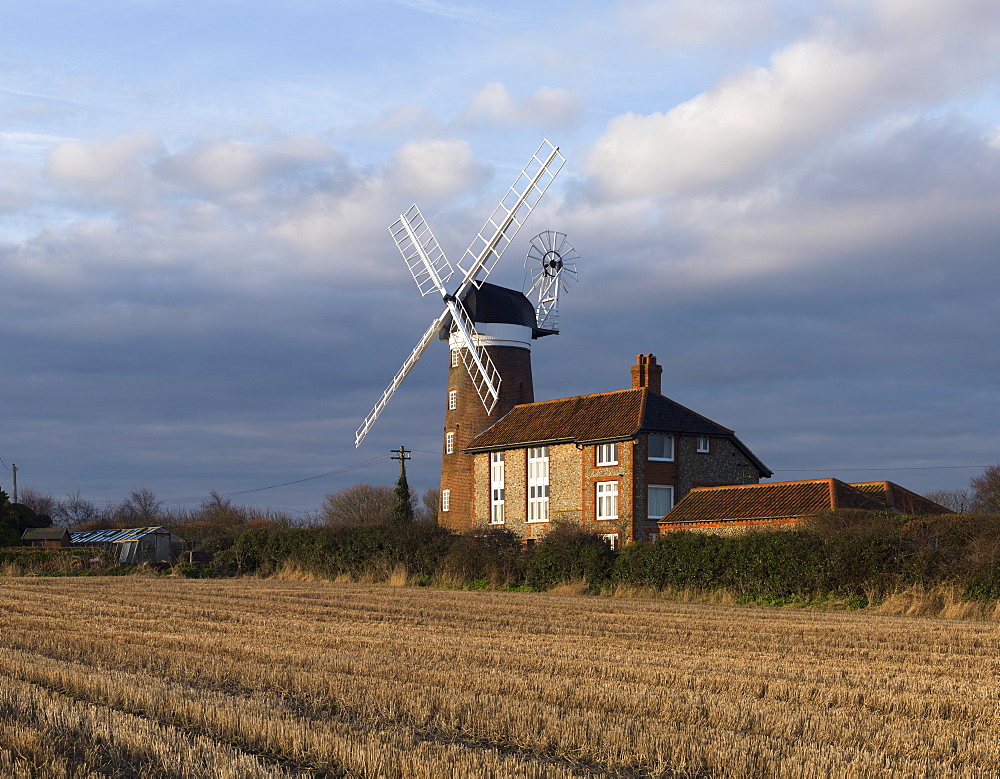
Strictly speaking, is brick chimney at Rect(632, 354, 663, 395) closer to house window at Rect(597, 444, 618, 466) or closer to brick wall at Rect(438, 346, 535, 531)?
house window at Rect(597, 444, 618, 466)

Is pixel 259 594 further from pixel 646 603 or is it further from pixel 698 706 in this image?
pixel 698 706

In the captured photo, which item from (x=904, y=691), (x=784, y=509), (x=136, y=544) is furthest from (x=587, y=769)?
(x=136, y=544)

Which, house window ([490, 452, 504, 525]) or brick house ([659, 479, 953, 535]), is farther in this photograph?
house window ([490, 452, 504, 525])

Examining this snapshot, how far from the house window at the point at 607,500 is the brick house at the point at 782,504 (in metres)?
5.35

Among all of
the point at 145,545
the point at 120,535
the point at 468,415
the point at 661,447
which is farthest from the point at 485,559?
the point at 120,535

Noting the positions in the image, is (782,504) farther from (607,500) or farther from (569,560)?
(607,500)

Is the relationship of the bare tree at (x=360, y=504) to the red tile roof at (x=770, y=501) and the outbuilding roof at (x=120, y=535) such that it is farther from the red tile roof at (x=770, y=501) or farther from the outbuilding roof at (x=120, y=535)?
the red tile roof at (x=770, y=501)

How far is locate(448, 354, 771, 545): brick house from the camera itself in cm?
4616

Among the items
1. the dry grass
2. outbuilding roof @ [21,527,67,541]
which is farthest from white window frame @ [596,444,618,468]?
outbuilding roof @ [21,527,67,541]

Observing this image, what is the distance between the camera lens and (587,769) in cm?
758

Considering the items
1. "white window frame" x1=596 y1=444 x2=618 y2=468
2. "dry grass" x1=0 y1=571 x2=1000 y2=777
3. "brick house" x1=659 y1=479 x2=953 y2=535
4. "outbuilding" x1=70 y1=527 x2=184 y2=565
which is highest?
"white window frame" x1=596 y1=444 x2=618 y2=468

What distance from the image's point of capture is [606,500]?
4722 cm

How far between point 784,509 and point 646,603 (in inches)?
443

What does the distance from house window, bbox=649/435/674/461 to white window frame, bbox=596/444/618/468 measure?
1.59 meters
